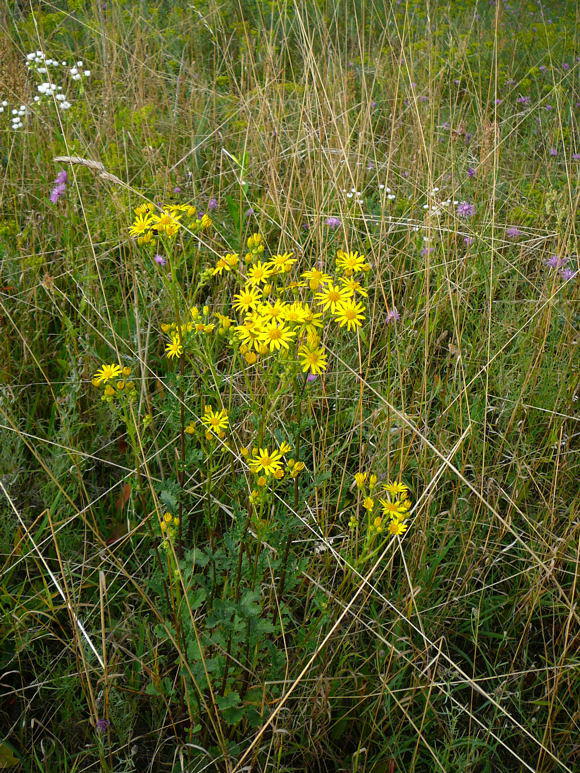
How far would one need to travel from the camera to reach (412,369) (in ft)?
7.87

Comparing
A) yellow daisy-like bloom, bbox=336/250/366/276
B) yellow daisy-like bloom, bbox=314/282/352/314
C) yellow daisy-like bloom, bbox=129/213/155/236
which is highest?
yellow daisy-like bloom, bbox=129/213/155/236

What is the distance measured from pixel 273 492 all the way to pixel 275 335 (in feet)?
1.10

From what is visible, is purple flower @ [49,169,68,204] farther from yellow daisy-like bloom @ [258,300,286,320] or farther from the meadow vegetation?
yellow daisy-like bloom @ [258,300,286,320]

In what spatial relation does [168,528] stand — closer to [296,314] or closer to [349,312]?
[296,314]

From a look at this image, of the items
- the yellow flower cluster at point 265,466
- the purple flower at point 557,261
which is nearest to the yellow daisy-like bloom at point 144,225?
the yellow flower cluster at point 265,466

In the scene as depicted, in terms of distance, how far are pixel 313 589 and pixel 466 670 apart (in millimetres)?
437

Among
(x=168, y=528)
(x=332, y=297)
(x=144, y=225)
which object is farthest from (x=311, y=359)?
(x=144, y=225)

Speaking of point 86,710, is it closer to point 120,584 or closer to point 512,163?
point 120,584

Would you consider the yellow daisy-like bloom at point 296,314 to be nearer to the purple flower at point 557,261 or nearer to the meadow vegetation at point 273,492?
the meadow vegetation at point 273,492

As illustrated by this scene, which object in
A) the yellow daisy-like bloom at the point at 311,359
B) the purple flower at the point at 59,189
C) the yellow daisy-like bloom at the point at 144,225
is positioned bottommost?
the purple flower at the point at 59,189

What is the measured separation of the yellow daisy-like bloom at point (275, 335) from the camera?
1267mm

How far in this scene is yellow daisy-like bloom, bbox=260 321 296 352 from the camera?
1.27 metres

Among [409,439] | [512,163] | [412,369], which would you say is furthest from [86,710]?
[512,163]

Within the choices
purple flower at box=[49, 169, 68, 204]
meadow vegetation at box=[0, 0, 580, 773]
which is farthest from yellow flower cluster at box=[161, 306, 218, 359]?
purple flower at box=[49, 169, 68, 204]
